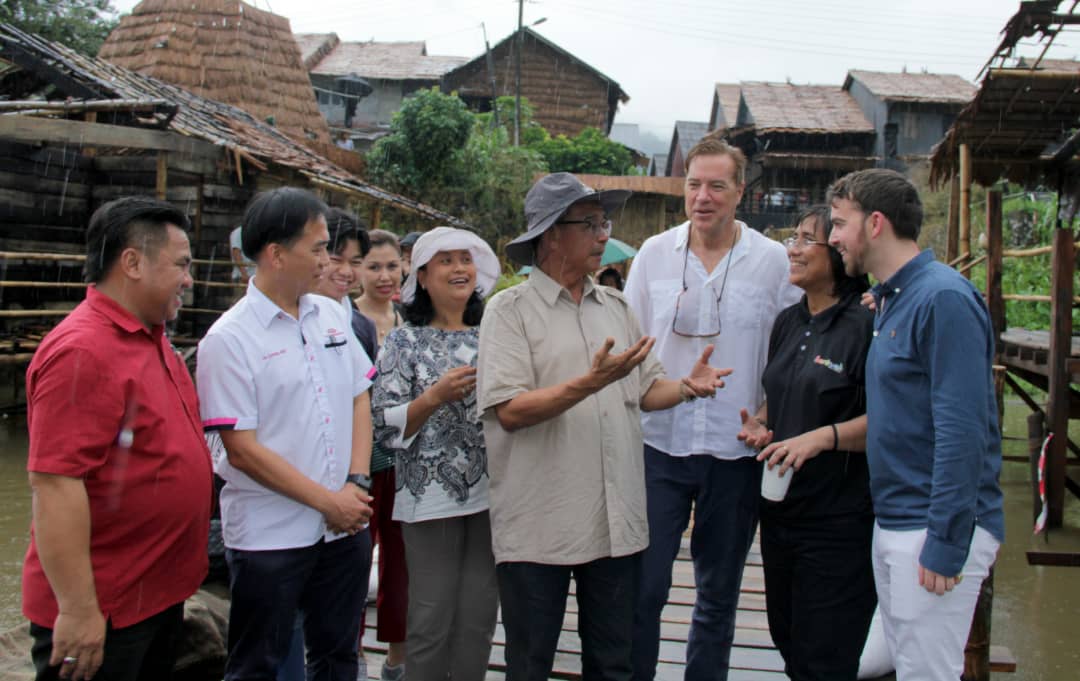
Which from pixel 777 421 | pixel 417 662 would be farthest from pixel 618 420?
pixel 417 662

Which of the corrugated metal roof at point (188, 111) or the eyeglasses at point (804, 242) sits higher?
the corrugated metal roof at point (188, 111)

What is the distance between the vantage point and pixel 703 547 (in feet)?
10.1

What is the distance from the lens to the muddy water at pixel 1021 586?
18.1 ft

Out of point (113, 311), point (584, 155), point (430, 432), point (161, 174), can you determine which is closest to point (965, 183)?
point (430, 432)

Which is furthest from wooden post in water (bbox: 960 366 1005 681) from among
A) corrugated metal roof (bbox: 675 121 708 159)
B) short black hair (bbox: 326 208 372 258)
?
corrugated metal roof (bbox: 675 121 708 159)

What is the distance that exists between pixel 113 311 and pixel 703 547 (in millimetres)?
2060

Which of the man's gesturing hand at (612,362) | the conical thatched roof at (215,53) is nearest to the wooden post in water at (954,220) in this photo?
the man's gesturing hand at (612,362)

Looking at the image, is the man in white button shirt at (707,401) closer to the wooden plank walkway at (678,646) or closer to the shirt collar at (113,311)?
the wooden plank walkway at (678,646)

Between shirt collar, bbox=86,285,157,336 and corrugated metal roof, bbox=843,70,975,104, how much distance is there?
27.6 metres

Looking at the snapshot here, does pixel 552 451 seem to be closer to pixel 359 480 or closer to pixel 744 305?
pixel 359 480

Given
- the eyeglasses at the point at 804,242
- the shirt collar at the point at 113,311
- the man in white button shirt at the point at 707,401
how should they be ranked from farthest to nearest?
1. the man in white button shirt at the point at 707,401
2. the eyeglasses at the point at 804,242
3. the shirt collar at the point at 113,311

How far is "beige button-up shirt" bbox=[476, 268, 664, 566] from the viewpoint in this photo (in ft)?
8.39

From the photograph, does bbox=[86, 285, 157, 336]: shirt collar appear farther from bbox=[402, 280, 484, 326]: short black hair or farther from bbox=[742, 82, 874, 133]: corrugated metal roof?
bbox=[742, 82, 874, 133]: corrugated metal roof

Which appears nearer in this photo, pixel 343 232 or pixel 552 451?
pixel 552 451
